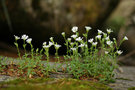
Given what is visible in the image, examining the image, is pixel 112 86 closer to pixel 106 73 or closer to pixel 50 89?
pixel 106 73

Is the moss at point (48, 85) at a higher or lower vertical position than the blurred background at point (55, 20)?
lower

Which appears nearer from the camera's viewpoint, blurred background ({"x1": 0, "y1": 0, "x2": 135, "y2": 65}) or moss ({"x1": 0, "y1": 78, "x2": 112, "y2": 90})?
moss ({"x1": 0, "y1": 78, "x2": 112, "y2": 90})

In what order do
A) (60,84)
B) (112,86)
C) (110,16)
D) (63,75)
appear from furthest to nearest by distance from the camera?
(110,16) < (63,75) < (112,86) < (60,84)

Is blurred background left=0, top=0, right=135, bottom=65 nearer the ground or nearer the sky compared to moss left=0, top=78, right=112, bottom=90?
nearer the sky

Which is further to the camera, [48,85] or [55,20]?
[55,20]

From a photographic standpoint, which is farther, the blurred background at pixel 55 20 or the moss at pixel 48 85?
the blurred background at pixel 55 20

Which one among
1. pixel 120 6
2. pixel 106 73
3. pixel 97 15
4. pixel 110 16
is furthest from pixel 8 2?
pixel 106 73

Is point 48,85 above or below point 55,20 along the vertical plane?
below

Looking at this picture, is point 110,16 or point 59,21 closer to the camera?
point 59,21
